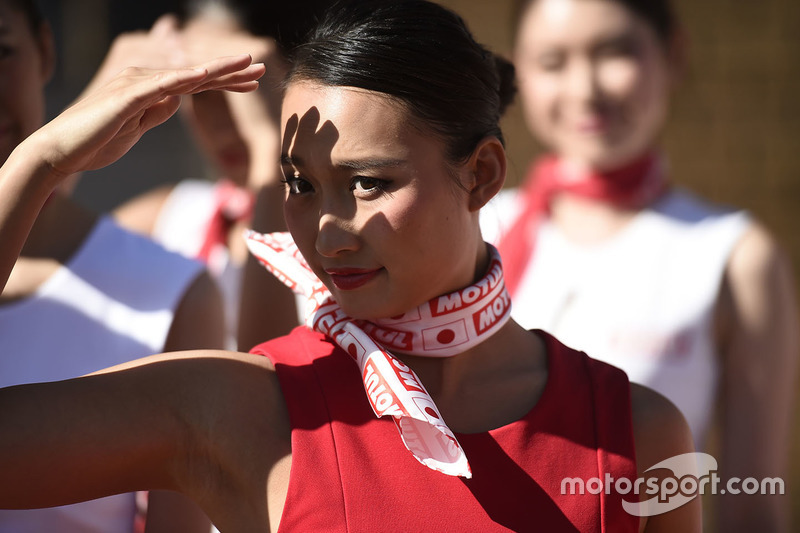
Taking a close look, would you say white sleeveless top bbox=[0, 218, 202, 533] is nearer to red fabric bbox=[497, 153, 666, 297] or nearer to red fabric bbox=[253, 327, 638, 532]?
red fabric bbox=[253, 327, 638, 532]

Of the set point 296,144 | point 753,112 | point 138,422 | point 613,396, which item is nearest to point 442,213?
point 296,144

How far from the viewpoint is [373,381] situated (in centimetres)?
149

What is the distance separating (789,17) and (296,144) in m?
3.46

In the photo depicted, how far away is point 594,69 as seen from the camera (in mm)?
2820

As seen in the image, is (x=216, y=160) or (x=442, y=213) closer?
(x=442, y=213)

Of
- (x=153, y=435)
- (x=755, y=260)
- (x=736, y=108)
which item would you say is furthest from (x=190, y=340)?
(x=736, y=108)

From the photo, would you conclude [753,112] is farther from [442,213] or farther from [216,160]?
[442,213]

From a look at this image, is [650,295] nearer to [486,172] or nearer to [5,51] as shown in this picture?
[486,172]

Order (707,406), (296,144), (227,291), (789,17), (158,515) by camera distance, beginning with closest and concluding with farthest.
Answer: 1. (296,144)
2. (158,515)
3. (707,406)
4. (227,291)
5. (789,17)

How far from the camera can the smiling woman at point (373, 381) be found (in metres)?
1.42

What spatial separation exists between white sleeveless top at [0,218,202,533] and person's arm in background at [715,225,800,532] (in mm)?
1453

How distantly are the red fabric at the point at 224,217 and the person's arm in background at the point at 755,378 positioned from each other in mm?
1400

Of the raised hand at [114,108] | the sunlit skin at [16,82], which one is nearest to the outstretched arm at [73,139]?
the raised hand at [114,108]

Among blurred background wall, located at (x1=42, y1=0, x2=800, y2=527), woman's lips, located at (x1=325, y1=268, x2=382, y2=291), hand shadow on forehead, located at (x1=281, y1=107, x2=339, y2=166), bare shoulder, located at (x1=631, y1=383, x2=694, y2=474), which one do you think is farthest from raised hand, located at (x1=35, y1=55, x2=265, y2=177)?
blurred background wall, located at (x1=42, y1=0, x2=800, y2=527)
